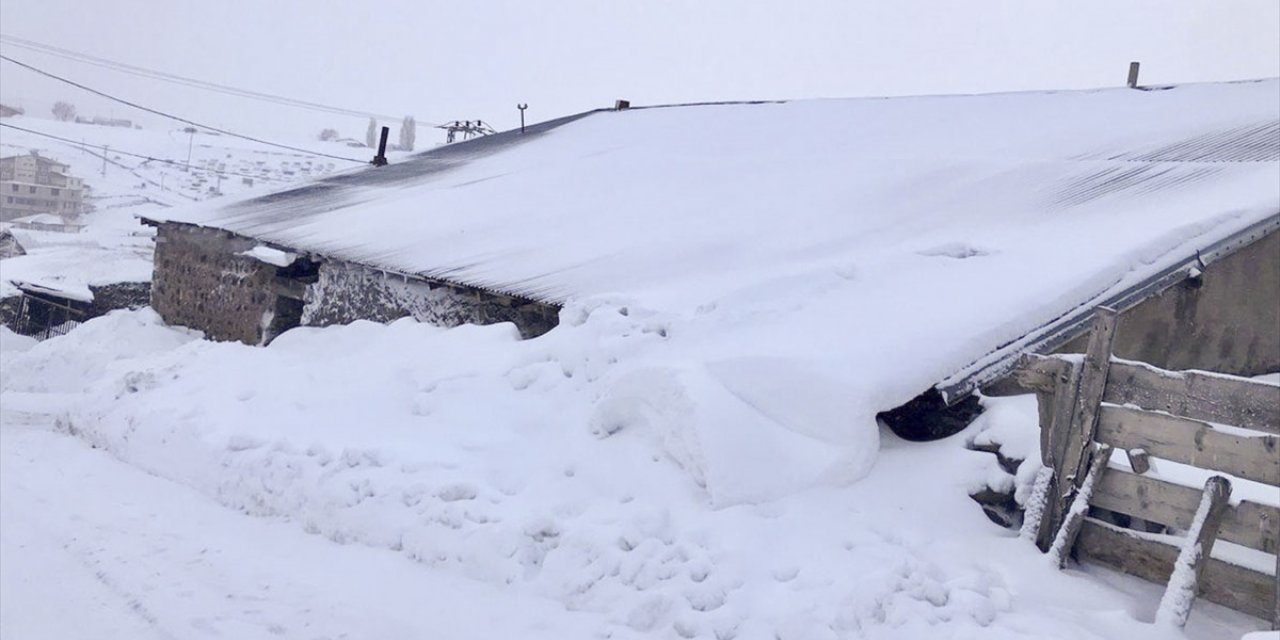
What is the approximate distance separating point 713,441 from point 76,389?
12416mm

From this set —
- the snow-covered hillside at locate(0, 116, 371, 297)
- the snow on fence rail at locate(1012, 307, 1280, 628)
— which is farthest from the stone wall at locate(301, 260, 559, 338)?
the snow-covered hillside at locate(0, 116, 371, 297)

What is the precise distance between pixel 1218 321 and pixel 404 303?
9.14 metres

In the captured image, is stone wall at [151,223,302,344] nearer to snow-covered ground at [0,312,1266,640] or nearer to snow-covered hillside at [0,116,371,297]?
snow-covered ground at [0,312,1266,640]

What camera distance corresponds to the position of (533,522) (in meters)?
6.58

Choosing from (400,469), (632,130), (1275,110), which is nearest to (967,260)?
(400,469)

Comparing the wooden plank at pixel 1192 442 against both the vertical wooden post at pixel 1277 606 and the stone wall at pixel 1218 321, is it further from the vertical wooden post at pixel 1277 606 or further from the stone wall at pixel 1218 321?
the stone wall at pixel 1218 321

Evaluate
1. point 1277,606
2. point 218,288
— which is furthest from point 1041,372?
point 218,288

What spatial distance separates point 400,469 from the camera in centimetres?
763

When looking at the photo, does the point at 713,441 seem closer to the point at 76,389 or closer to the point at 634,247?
the point at 634,247

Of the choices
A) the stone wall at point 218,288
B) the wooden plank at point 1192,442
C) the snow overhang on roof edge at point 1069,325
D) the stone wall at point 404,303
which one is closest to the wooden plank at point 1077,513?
the wooden plank at point 1192,442

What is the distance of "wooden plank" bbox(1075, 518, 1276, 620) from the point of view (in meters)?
5.16

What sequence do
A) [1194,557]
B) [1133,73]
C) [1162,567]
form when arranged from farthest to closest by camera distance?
[1133,73] < [1162,567] < [1194,557]

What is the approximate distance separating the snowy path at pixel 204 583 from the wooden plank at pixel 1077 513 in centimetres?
272

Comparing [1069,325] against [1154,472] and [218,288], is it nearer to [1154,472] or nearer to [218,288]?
[1154,472]
